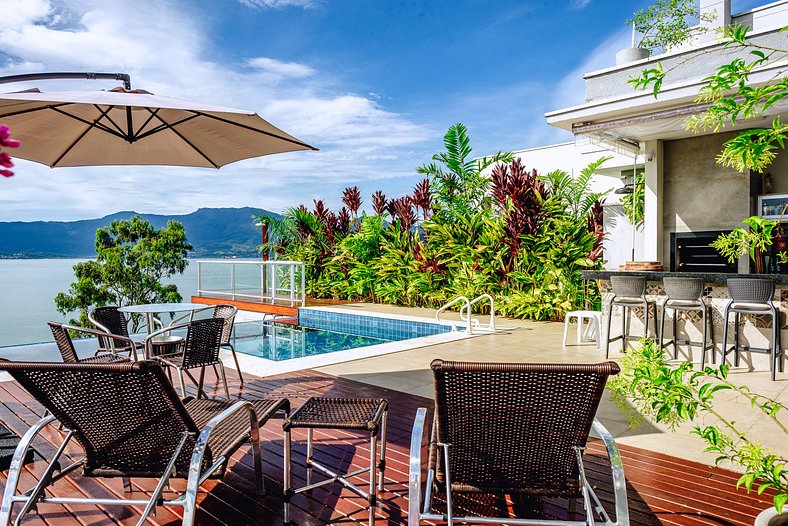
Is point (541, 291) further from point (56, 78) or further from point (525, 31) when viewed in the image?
point (525, 31)

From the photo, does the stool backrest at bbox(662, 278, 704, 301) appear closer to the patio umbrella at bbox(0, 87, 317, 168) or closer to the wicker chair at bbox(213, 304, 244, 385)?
the patio umbrella at bbox(0, 87, 317, 168)

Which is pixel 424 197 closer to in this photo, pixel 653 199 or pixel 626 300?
pixel 653 199

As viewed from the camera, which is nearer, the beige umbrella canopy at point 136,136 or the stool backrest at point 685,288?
the beige umbrella canopy at point 136,136

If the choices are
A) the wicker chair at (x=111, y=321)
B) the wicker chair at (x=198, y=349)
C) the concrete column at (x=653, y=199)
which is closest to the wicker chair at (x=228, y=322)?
the wicker chair at (x=198, y=349)

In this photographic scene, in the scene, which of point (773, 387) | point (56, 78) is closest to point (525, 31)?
point (773, 387)

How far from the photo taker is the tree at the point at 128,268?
18398 millimetres

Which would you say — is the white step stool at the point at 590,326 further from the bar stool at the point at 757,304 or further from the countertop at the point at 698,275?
the bar stool at the point at 757,304

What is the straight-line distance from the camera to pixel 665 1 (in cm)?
948

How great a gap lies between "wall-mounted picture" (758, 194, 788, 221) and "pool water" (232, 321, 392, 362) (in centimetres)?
676

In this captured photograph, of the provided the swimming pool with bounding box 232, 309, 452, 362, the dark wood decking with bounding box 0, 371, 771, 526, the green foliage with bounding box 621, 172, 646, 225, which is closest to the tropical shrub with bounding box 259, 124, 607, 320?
the green foliage with bounding box 621, 172, 646, 225

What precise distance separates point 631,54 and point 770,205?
3433mm

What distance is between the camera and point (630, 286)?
22.4 feet

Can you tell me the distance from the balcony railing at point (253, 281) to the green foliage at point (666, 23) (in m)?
8.42

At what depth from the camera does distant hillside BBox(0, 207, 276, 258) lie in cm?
1925
